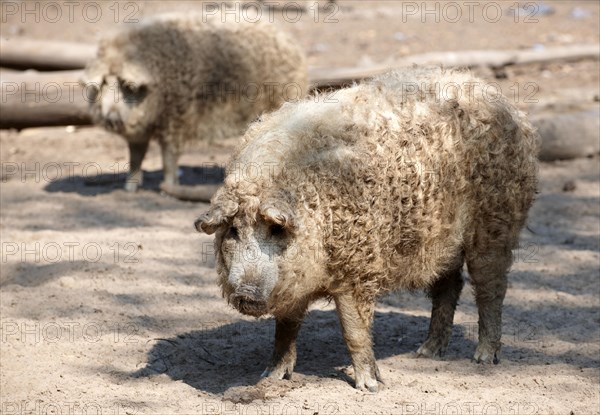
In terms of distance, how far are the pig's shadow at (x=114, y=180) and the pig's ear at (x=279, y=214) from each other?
576cm

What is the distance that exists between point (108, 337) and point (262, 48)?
518cm

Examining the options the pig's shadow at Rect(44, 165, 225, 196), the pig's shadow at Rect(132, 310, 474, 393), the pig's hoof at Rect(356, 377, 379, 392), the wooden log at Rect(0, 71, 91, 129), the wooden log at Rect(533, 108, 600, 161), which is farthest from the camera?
the wooden log at Rect(0, 71, 91, 129)

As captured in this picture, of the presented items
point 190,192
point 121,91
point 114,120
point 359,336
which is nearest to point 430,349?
point 359,336

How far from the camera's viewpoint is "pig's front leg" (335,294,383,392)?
239 inches

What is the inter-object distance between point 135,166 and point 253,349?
4669mm

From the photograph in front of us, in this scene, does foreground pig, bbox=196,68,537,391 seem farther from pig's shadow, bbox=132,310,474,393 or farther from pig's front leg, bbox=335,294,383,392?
pig's shadow, bbox=132,310,474,393

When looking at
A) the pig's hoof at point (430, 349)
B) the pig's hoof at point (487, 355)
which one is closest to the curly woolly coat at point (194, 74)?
the pig's hoof at point (430, 349)

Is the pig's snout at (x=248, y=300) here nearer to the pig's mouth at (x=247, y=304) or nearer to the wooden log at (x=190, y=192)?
the pig's mouth at (x=247, y=304)

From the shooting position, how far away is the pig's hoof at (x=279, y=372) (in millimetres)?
6395

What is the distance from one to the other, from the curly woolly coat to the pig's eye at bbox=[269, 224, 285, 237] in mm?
5507

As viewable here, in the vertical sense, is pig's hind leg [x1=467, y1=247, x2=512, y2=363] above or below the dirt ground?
above

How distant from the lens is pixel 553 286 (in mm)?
8484

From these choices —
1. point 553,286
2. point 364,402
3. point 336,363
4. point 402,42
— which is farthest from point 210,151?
point 364,402

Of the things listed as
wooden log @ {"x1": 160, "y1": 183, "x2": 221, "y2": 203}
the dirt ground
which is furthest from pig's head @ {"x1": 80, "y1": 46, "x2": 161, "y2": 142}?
the dirt ground
